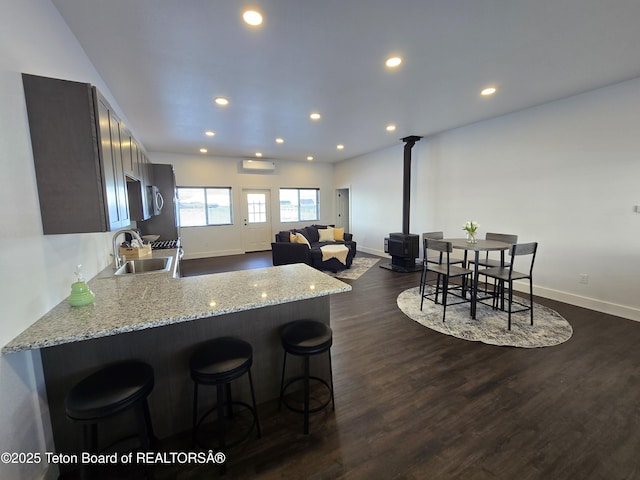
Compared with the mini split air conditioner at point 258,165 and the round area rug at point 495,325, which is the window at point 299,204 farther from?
the round area rug at point 495,325

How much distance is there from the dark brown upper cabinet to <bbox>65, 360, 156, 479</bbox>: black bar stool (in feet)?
2.70

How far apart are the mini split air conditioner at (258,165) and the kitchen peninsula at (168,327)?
19.6ft

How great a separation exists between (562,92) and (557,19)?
6.34 feet

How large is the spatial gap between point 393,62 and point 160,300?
9.75 feet

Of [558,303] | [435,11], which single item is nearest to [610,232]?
[558,303]

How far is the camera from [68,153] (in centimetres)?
148

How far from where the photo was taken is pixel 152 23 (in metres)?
2.03

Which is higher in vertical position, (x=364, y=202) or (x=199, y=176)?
(x=199, y=176)

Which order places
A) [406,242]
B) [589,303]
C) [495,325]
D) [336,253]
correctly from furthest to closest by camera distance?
[336,253] < [406,242] < [589,303] < [495,325]

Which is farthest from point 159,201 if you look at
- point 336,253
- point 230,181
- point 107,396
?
point 107,396

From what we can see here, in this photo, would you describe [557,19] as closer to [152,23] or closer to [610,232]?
[610,232]

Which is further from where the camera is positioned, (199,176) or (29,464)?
(199,176)

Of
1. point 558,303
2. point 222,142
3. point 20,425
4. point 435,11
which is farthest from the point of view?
point 222,142

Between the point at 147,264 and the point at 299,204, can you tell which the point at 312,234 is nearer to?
the point at 299,204
